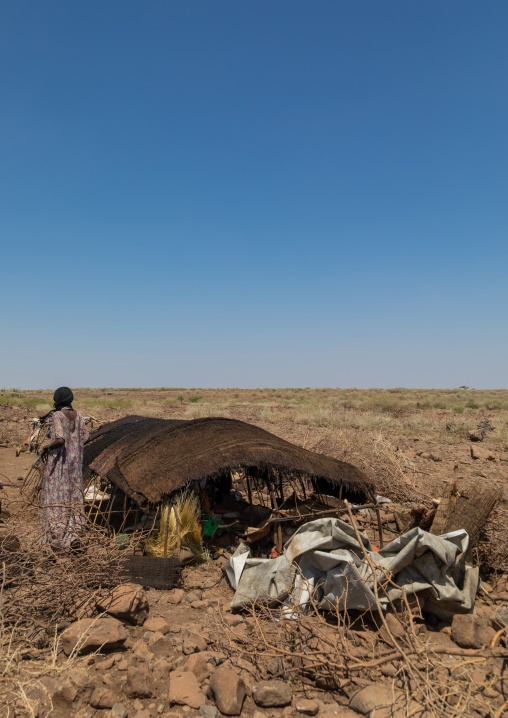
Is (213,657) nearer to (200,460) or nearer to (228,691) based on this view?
(228,691)

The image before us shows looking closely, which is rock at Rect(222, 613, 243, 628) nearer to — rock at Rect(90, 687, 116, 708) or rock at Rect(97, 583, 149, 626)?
rock at Rect(97, 583, 149, 626)

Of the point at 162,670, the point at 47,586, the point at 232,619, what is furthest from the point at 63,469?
the point at 162,670

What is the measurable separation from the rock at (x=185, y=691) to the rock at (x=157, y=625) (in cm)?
69

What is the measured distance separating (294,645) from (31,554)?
2.65 meters

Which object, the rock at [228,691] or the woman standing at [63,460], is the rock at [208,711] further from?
the woman standing at [63,460]

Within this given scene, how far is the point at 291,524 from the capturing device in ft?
20.8

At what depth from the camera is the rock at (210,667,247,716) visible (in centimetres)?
331


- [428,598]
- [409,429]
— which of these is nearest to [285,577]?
[428,598]

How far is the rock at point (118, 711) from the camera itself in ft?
10.4

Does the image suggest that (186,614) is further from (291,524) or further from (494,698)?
(494,698)

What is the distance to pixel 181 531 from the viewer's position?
6.13 meters

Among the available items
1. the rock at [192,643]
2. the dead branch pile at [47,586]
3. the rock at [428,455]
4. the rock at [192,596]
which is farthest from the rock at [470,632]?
the rock at [428,455]

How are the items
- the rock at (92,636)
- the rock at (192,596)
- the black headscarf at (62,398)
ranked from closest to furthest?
the rock at (92,636) < the rock at (192,596) < the black headscarf at (62,398)

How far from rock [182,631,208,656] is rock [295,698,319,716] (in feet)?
3.21
